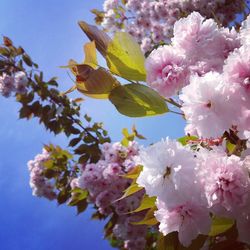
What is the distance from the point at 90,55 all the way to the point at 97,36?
1.9 inches

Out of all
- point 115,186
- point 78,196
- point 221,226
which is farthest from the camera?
point 78,196

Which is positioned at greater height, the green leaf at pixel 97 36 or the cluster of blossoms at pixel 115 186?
the cluster of blossoms at pixel 115 186

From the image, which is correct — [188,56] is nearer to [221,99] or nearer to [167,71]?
[167,71]

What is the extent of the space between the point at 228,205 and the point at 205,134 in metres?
0.13

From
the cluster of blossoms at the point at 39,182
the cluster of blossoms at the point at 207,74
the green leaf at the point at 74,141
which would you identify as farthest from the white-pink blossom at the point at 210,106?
the cluster of blossoms at the point at 39,182

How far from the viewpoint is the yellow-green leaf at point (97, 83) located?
32.0 inches

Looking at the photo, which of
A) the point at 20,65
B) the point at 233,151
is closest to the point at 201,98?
the point at 233,151

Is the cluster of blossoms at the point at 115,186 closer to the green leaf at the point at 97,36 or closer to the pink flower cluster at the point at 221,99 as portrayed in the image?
the green leaf at the point at 97,36

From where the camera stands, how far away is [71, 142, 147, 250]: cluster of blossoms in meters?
2.62

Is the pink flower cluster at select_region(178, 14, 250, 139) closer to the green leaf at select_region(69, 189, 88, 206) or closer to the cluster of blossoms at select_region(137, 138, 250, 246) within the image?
the cluster of blossoms at select_region(137, 138, 250, 246)

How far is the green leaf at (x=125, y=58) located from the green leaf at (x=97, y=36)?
0.7 inches

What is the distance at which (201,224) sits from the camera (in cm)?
70

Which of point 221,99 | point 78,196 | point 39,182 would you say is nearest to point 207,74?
point 221,99

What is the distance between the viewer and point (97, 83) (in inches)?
32.3
